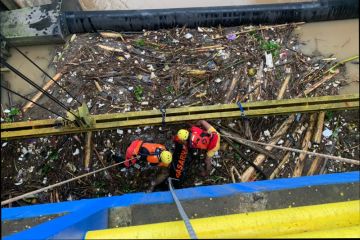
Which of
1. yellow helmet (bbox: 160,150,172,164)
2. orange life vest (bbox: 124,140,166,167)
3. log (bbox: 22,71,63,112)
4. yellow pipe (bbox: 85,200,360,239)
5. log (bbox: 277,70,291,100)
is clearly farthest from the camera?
log (bbox: 277,70,291,100)

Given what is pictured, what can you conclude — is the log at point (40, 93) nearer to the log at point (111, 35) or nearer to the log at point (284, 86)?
the log at point (111, 35)

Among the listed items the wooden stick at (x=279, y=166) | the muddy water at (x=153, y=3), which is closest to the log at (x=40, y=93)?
the muddy water at (x=153, y=3)

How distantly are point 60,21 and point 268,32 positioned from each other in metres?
3.83

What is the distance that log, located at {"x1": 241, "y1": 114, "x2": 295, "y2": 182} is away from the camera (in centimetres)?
582

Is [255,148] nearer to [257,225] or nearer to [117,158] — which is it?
[257,225]

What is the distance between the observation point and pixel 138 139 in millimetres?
5867

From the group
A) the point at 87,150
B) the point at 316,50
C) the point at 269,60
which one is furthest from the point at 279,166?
the point at 87,150

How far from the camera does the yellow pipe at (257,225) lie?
369 cm

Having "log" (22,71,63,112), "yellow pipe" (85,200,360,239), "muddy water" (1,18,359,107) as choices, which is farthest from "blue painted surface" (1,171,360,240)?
"muddy water" (1,18,359,107)

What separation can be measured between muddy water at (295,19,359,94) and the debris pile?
0.58ft

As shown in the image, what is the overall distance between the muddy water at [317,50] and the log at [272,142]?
1237 mm

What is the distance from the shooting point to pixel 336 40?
673 cm

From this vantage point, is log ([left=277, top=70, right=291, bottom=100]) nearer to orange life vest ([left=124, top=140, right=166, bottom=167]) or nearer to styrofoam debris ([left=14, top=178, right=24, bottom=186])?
orange life vest ([left=124, top=140, right=166, bottom=167])

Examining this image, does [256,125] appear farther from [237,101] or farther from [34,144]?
A: [34,144]
